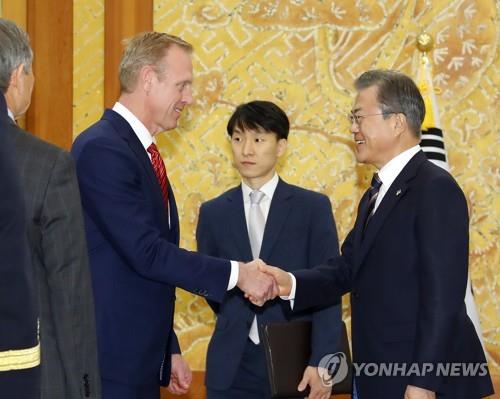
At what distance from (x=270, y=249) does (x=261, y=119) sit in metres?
0.66

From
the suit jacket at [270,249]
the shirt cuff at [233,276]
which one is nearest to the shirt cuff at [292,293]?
the suit jacket at [270,249]

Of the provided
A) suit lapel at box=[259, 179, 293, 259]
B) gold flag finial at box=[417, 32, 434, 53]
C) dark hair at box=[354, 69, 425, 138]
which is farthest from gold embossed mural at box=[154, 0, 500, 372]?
dark hair at box=[354, 69, 425, 138]

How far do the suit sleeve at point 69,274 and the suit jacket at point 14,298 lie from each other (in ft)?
1.84

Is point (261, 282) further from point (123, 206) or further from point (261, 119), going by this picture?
point (261, 119)

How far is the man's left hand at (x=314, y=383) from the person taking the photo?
3807 millimetres

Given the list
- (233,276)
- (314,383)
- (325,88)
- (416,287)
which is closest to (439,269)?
(416,287)

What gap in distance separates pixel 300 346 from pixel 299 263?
0.40 meters

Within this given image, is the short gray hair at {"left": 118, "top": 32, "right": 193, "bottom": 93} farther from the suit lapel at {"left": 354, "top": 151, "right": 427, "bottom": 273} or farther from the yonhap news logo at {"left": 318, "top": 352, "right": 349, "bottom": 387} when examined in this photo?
the yonhap news logo at {"left": 318, "top": 352, "right": 349, "bottom": 387}

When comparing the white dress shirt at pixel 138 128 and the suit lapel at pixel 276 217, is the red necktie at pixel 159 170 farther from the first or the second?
the suit lapel at pixel 276 217

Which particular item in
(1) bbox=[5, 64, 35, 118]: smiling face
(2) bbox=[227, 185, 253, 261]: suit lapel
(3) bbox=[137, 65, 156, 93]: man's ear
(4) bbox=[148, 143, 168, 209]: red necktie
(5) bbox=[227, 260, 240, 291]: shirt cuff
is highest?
(3) bbox=[137, 65, 156, 93]: man's ear

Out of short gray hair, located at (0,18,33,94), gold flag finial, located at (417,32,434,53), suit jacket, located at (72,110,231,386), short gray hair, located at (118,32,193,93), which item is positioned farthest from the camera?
gold flag finial, located at (417,32,434,53)

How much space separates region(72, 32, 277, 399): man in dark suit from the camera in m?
3.10

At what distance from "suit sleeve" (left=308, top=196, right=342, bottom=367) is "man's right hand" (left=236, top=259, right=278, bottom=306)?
0.29 metres

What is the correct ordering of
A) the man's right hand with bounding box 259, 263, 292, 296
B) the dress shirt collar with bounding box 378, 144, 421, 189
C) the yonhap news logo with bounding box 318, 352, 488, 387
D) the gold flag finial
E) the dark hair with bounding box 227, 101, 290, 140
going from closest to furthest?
1. the yonhap news logo with bounding box 318, 352, 488, 387
2. the dress shirt collar with bounding box 378, 144, 421, 189
3. the man's right hand with bounding box 259, 263, 292, 296
4. the dark hair with bounding box 227, 101, 290, 140
5. the gold flag finial
